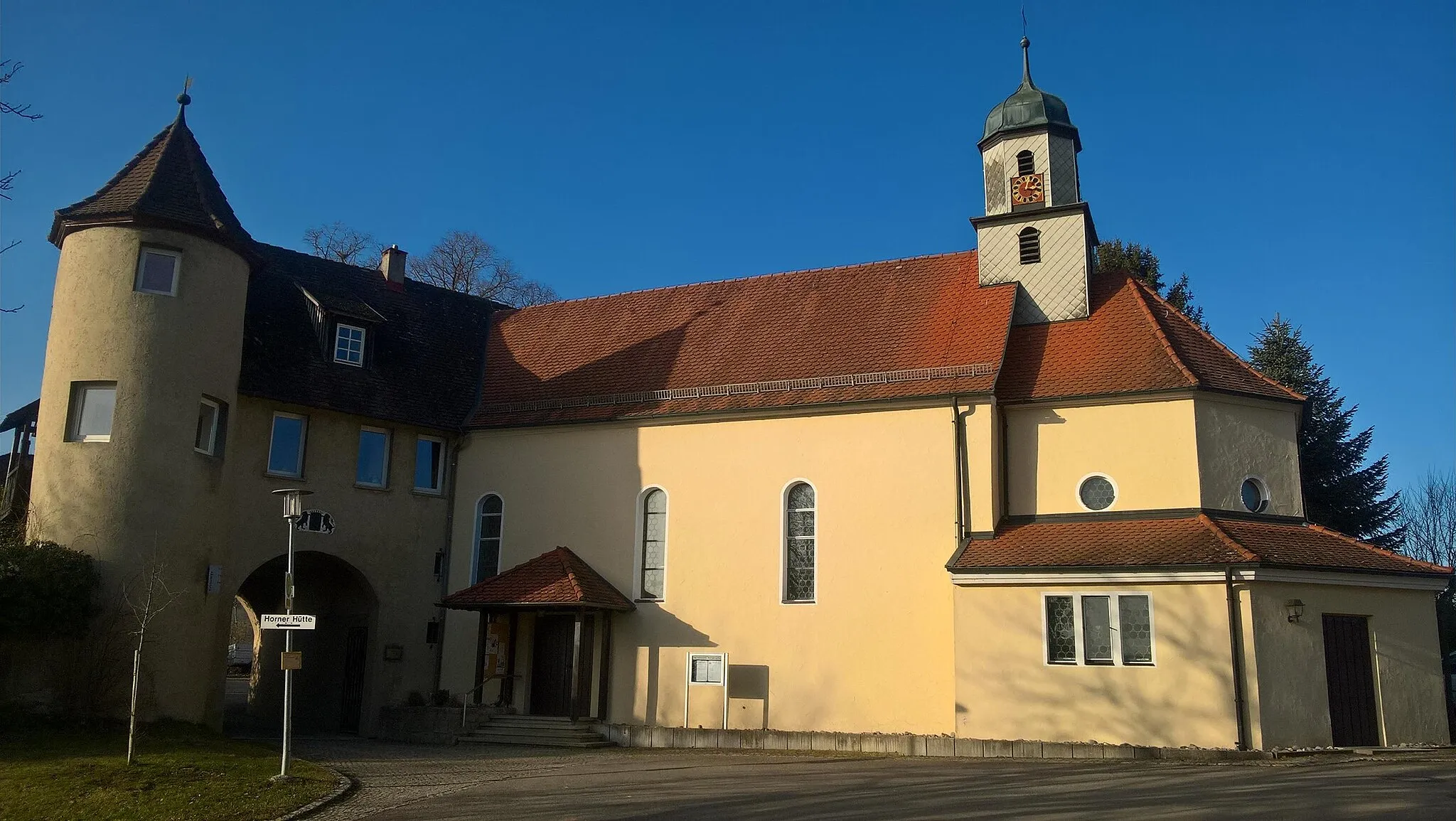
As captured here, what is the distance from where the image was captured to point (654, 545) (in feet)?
77.9

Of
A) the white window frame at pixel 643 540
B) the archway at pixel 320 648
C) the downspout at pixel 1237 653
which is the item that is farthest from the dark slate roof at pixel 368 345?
the downspout at pixel 1237 653

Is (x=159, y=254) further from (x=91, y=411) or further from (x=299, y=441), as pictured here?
(x=299, y=441)

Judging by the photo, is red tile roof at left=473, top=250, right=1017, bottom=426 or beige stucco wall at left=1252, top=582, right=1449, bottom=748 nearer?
beige stucco wall at left=1252, top=582, right=1449, bottom=748

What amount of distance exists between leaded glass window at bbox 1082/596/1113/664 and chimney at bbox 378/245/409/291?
1821 centimetres

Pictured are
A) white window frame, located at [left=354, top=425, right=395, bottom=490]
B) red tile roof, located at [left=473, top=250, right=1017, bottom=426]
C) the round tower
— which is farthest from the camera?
white window frame, located at [left=354, top=425, right=395, bottom=490]

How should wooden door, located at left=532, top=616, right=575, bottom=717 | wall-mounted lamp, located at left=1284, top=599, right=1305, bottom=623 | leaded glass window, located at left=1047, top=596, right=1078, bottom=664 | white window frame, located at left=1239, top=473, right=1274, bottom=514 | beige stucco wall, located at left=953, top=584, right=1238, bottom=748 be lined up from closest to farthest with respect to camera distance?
beige stucco wall, located at left=953, top=584, right=1238, bottom=748, wall-mounted lamp, located at left=1284, top=599, right=1305, bottom=623, leaded glass window, located at left=1047, top=596, right=1078, bottom=664, white window frame, located at left=1239, top=473, right=1274, bottom=514, wooden door, located at left=532, top=616, right=575, bottom=717

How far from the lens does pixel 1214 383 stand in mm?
20750

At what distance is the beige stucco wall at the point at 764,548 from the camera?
818 inches

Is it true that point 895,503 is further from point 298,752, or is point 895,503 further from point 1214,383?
point 298,752

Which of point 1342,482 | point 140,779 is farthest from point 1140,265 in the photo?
A: point 140,779

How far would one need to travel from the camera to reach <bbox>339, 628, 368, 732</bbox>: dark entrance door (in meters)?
24.9

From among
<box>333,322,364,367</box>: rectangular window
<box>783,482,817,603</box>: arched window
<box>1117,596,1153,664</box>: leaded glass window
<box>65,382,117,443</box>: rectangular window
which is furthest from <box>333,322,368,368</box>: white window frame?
<box>1117,596,1153,664</box>: leaded glass window

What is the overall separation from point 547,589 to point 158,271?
9151 millimetres

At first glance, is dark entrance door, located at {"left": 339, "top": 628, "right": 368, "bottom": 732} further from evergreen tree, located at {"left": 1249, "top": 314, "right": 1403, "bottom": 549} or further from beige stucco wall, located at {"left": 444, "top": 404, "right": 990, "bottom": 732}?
evergreen tree, located at {"left": 1249, "top": 314, "right": 1403, "bottom": 549}
